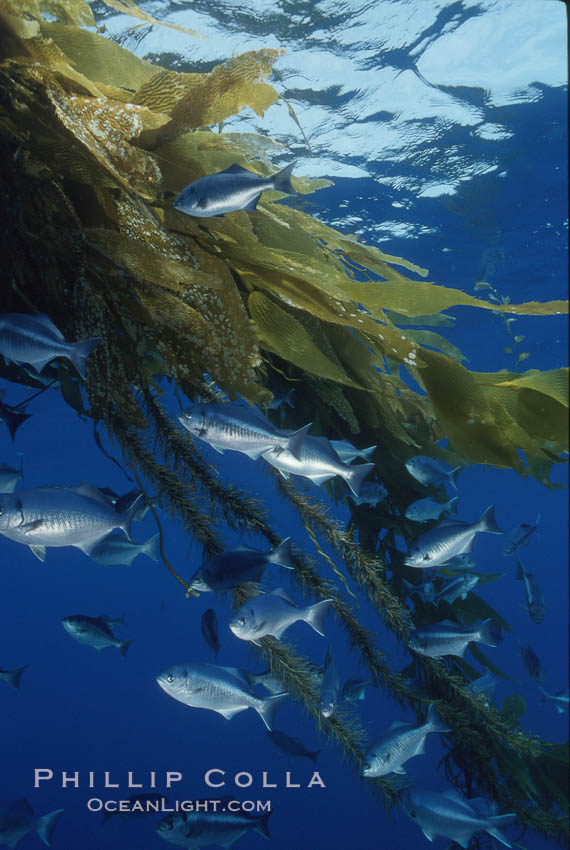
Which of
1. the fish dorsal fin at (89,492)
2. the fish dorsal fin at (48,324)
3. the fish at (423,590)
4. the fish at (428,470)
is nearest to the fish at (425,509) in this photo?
the fish at (428,470)

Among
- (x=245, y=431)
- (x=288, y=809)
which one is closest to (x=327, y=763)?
(x=288, y=809)

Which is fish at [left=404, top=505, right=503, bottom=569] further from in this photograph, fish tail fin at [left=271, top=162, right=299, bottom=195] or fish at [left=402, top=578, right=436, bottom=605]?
fish tail fin at [left=271, top=162, right=299, bottom=195]

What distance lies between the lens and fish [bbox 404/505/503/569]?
2.71m

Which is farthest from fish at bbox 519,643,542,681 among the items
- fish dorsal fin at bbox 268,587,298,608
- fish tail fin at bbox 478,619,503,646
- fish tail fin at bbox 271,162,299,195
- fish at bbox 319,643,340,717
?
fish tail fin at bbox 271,162,299,195

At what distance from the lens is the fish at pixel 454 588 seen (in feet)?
10.0

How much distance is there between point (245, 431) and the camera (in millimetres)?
2066

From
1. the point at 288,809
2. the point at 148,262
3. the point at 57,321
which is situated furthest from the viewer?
the point at 288,809

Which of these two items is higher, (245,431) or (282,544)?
(245,431)

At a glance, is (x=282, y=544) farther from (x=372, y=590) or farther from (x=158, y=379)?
(x=158, y=379)

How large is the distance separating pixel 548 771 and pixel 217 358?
2822mm

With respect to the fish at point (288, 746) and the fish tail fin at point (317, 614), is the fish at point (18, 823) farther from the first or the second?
the fish tail fin at point (317, 614)

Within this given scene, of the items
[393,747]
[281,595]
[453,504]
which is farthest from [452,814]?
[453,504]

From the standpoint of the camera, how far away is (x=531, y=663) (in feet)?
13.6

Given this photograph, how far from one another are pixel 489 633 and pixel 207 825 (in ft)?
8.43
